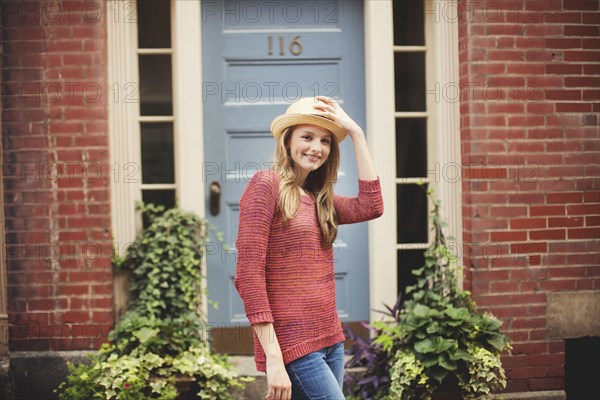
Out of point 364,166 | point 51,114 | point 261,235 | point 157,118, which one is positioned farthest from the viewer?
point 157,118

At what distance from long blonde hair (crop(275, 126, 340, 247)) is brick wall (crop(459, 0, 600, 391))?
1.71 metres

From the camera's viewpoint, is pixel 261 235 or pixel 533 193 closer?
pixel 261 235

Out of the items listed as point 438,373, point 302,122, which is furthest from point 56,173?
point 438,373

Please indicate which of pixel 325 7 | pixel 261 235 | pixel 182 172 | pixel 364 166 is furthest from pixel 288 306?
pixel 325 7

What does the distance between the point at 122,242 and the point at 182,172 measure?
1.97 ft

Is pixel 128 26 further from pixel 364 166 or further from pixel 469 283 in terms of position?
pixel 469 283

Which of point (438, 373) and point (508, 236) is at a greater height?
point (508, 236)

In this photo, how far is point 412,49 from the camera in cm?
455

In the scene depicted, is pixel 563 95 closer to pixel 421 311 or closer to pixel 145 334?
pixel 421 311

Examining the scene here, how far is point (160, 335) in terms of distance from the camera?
13.2 ft

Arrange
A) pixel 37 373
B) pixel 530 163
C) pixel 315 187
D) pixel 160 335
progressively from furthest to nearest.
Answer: pixel 530 163
pixel 37 373
pixel 160 335
pixel 315 187

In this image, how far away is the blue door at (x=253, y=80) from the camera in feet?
14.7

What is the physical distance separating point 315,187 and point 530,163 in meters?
2.03

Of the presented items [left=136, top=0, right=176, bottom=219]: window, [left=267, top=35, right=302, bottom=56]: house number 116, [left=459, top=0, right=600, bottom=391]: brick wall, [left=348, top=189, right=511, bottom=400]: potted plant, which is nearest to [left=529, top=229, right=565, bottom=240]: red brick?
[left=459, top=0, right=600, bottom=391]: brick wall
